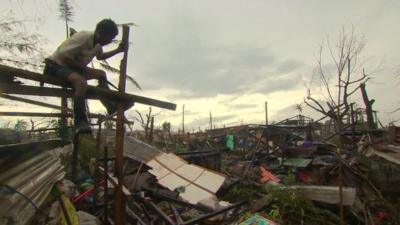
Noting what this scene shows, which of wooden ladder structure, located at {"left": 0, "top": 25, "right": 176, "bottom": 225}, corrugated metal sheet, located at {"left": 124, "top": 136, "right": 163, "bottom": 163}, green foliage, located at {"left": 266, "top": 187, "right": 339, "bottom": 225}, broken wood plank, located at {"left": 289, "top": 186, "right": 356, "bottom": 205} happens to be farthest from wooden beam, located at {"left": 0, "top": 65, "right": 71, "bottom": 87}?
broken wood plank, located at {"left": 289, "top": 186, "right": 356, "bottom": 205}

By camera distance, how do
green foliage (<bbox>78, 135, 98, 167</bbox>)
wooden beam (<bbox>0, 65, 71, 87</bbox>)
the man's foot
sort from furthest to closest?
green foliage (<bbox>78, 135, 98, 167</bbox>) < the man's foot < wooden beam (<bbox>0, 65, 71, 87</bbox>)

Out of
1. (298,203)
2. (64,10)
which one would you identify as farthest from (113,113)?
(64,10)

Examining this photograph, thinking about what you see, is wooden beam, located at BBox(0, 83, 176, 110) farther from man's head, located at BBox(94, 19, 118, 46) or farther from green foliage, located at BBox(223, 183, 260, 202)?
green foliage, located at BBox(223, 183, 260, 202)

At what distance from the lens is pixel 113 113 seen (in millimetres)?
4805

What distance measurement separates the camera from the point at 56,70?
13.1ft

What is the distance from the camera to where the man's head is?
425 centimetres

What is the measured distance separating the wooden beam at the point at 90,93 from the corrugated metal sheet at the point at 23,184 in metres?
0.68

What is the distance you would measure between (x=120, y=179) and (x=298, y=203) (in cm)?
457

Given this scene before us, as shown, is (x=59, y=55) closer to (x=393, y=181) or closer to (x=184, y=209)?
(x=184, y=209)

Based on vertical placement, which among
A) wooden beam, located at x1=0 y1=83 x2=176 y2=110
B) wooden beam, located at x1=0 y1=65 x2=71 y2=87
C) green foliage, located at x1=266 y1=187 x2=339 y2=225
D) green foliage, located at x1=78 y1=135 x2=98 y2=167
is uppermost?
wooden beam, located at x1=0 y1=65 x2=71 y2=87

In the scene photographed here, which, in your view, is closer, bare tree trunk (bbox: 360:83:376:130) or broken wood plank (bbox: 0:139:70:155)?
broken wood plank (bbox: 0:139:70:155)

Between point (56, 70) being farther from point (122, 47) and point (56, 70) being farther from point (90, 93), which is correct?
point (122, 47)

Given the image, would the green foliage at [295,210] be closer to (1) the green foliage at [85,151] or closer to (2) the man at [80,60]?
(2) the man at [80,60]

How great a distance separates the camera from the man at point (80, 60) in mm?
3955
